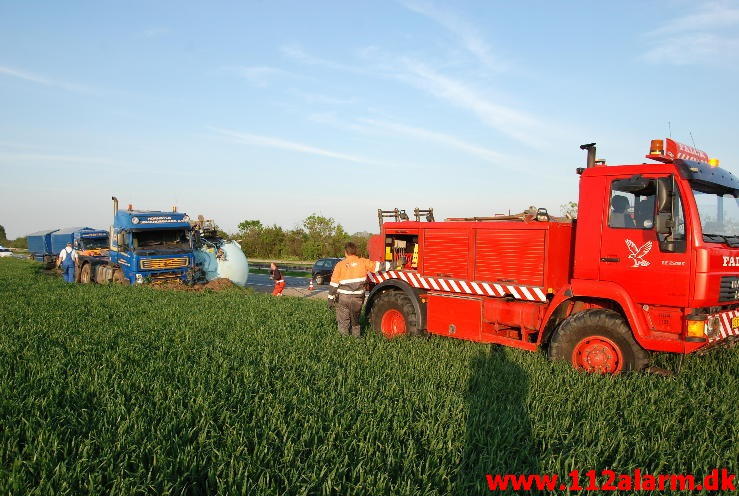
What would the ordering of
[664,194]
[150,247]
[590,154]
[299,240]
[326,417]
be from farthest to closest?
1. [299,240]
2. [150,247]
3. [590,154]
4. [664,194]
5. [326,417]

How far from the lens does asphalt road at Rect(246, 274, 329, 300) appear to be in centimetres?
2448

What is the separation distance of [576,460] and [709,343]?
3.50 metres

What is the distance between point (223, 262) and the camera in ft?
73.6

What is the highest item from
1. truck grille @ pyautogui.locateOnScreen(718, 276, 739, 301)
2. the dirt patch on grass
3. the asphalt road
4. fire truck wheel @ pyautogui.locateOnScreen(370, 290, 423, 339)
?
truck grille @ pyautogui.locateOnScreen(718, 276, 739, 301)

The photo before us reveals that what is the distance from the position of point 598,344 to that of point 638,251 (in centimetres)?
137

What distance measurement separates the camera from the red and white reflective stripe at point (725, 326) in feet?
22.0

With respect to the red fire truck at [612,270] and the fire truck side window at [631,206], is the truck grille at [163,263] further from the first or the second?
the fire truck side window at [631,206]

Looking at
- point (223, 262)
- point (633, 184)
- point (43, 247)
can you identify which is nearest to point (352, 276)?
point (633, 184)

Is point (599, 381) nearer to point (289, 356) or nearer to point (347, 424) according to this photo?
point (347, 424)

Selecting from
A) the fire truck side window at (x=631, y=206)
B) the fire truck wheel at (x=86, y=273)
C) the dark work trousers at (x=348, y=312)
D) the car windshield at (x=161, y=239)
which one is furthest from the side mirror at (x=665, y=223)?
the fire truck wheel at (x=86, y=273)

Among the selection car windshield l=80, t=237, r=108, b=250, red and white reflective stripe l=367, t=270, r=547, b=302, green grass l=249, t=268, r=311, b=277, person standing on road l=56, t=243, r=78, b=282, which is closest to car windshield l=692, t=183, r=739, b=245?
red and white reflective stripe l=367, t=270, r=547, b=302

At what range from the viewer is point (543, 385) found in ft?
21.1

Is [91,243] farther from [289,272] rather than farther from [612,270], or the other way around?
[612,270]

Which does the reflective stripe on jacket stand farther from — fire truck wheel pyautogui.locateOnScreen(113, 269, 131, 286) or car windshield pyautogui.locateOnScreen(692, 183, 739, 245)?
fire truck wheel pyautogui.locateOnScreen(113, 269, 131, 286)
